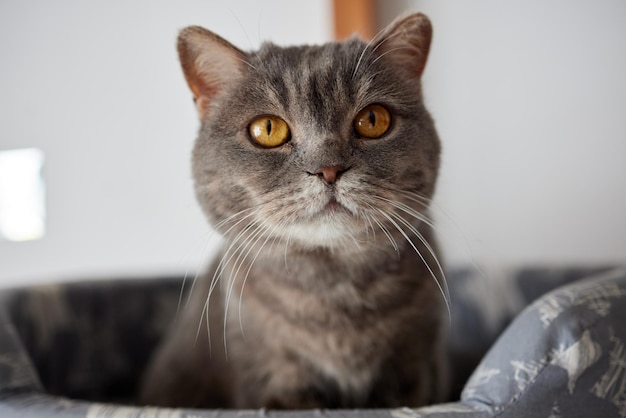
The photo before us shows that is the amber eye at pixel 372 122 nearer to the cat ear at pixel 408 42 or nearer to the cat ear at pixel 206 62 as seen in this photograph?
the cat ear at pixel 408 42

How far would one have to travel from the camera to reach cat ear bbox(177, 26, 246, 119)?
110 cm

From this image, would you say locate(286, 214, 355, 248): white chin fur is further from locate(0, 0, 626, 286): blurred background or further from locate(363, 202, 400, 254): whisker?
locate(0, 0, 626, 286): blurred background

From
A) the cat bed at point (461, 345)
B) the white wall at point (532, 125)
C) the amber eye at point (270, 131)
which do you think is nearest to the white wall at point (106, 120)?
the cat bed at point (461, 345)

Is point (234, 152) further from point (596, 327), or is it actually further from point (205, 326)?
point (596, 327)

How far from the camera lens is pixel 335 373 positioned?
45.3 inches

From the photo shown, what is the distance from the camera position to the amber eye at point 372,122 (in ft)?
3.42

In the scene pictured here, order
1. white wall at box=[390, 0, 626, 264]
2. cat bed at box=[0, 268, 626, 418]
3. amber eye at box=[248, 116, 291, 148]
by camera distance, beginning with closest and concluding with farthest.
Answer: cat bed at box=[0, 268, 626, 418] < amber eye at box=[248, 116, 291, 148] < white wall at box=[390, 0, 626, 264]

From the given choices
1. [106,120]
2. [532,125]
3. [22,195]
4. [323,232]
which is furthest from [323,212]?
[22,195]

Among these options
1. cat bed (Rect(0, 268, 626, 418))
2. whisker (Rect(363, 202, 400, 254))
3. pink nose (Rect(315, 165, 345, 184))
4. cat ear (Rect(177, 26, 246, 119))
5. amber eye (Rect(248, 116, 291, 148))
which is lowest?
cat bed (Rect(0, 268, 626, 418))

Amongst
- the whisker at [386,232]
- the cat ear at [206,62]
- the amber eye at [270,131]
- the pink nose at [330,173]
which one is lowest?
the whisker at [386,232]

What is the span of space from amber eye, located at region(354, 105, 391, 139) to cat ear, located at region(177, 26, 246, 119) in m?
0.27

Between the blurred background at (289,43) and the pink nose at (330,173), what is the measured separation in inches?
34.0

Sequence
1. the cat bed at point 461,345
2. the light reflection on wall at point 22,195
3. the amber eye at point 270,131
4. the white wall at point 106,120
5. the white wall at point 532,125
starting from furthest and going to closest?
the light reflection on wall at point 22,195, the white wall at point 106,120, the white wall at point 532,125, the amber eye at point 270,131, the cat bed at point 461,345

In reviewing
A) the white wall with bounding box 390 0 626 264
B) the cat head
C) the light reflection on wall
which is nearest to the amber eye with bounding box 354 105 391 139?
the cat head
